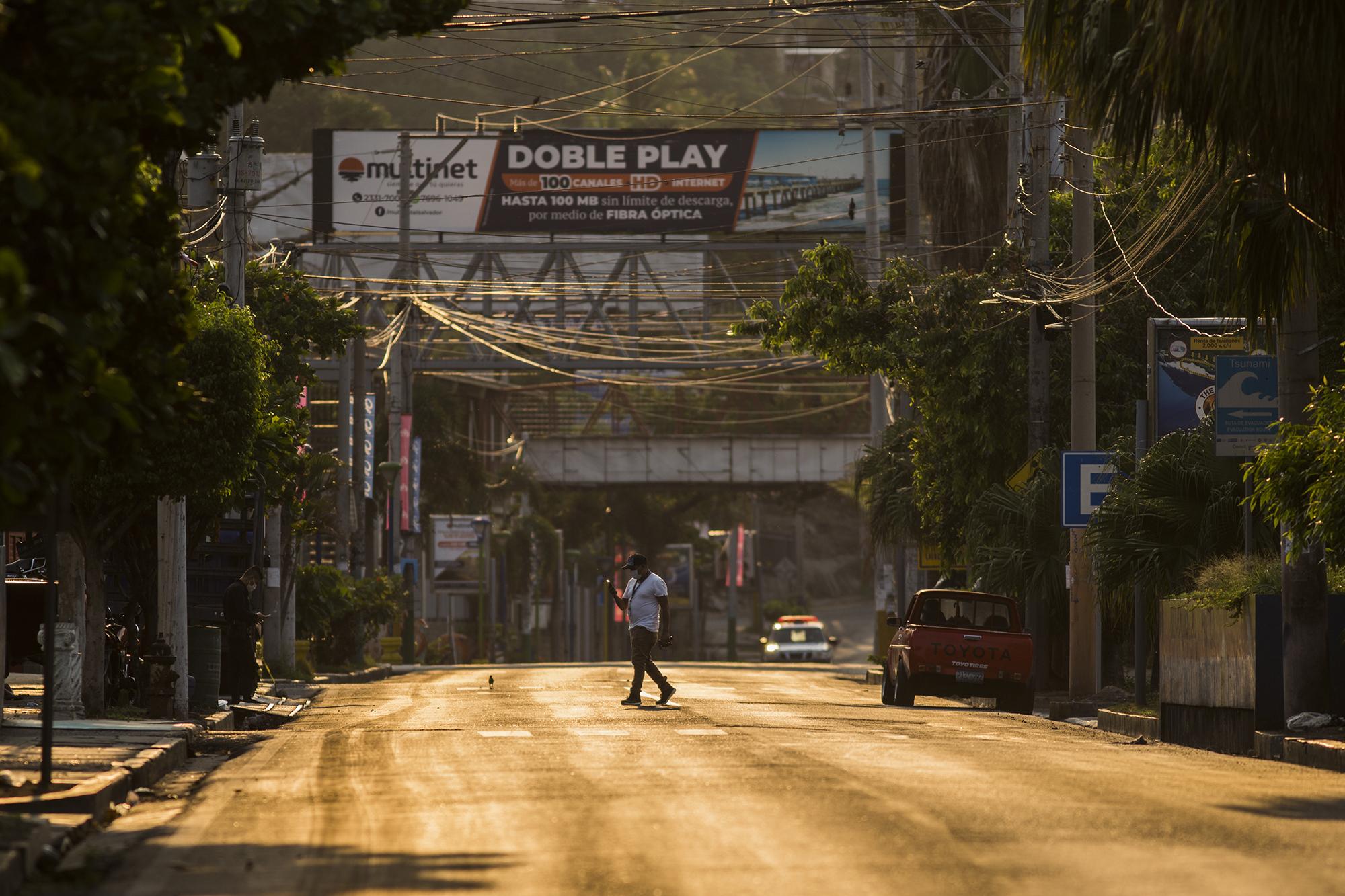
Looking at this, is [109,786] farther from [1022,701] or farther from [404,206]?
[404,206]

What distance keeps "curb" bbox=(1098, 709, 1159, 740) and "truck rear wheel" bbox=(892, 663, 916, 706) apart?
377 centimetres

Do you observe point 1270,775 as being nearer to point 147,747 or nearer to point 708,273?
point 147,747

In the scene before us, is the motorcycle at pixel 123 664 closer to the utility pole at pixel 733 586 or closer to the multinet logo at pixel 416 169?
the multinet logo at pixel 416 169

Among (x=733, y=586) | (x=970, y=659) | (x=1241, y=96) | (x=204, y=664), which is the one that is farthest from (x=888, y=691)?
(x=733, y=586)

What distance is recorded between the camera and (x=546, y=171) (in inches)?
2133

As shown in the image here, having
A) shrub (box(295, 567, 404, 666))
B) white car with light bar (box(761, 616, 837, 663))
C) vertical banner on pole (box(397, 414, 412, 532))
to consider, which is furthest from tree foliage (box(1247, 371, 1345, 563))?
white car with light bar (box(761, 616, 837, 663))

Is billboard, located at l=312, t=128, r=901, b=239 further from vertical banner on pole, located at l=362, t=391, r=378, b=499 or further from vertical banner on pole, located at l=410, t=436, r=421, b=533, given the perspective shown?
vertical banner on pole, located at l=410, t=436, r=421, b=533

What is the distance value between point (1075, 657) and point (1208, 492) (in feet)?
16.5

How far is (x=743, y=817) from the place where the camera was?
34.2 ft

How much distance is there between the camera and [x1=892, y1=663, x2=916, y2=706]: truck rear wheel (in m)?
27.1

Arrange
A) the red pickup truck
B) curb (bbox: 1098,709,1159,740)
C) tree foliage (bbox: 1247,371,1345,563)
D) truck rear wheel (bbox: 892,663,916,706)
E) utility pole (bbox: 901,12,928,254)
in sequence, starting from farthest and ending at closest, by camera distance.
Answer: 1. utility pole (bbox: 901,12,928,254)
2. truck rear wheel (bbox: 892,663,916,706)
3. the red pickup truck
4. curb (bbox: 1098,709,1159,740)
5. tree foliage (bbox: 1247,371,1345,563)

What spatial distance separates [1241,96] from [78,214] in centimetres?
747

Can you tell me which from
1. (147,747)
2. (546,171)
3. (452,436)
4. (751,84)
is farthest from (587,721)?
(751,84)

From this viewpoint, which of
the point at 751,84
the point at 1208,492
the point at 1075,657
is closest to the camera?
the point at 1208,492
